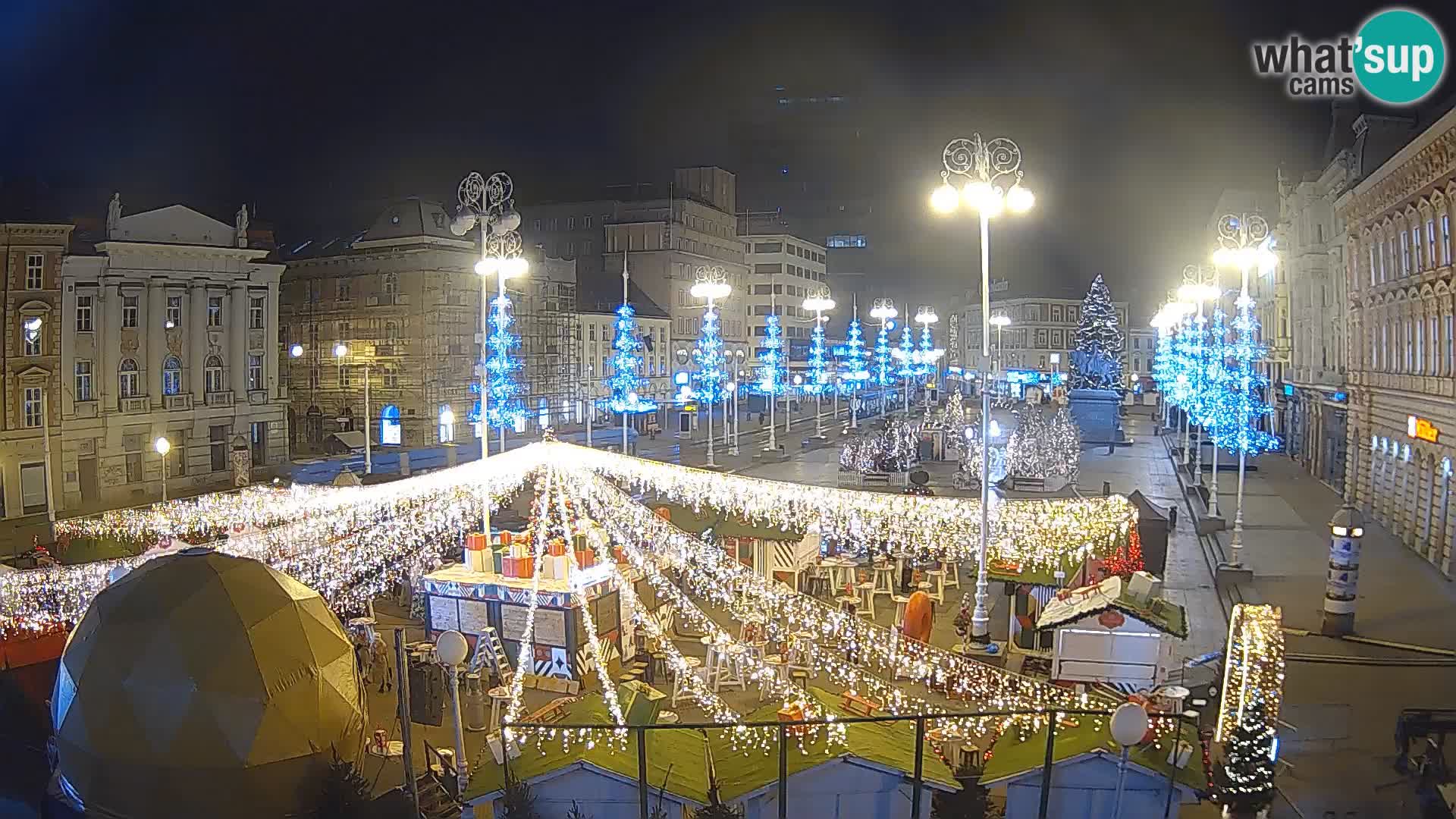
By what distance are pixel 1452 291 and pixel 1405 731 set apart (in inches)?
585

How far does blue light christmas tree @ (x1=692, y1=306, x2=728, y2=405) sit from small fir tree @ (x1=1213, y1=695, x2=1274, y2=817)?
→ 41213mm

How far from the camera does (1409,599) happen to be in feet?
69.2

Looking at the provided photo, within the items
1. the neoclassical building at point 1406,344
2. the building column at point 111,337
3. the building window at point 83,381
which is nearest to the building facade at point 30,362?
the building window at point 83,381

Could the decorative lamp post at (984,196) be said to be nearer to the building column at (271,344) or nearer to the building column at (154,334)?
the building column at (154,334)

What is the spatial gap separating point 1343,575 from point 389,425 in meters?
44.1

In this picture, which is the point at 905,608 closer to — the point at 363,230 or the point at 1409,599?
the point at 1409,599

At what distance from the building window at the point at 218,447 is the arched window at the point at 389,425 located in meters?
9.36

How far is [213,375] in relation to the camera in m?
43.4

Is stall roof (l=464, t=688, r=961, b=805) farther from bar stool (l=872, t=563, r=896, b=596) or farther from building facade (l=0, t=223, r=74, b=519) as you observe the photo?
building facade (l=0, t=223, r=74, b=519)

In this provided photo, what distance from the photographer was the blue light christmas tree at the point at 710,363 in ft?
188

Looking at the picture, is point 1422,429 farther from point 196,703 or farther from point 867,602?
point 196,703

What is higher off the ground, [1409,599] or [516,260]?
[516,260]

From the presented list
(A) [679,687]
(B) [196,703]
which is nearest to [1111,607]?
(A) [679,687]

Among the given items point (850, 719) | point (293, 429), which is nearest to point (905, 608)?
point (850, 719)
